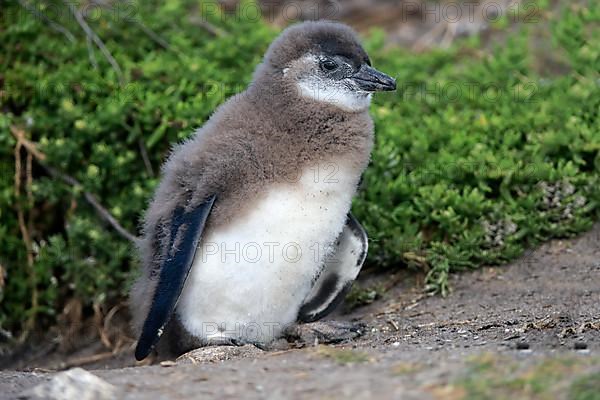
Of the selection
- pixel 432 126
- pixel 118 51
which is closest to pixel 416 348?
pixel 432 126

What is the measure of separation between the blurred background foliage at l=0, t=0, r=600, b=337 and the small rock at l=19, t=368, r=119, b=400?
228cm

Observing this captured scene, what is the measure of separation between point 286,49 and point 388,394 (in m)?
2.05

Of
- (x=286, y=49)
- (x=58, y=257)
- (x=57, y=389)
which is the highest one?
(x=286, y=49)

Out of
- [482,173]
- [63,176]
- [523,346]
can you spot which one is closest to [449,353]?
[523,346]

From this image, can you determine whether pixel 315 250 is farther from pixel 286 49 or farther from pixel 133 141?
pixel 133 141

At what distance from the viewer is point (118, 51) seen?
607cm

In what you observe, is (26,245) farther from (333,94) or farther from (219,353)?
(333,94)

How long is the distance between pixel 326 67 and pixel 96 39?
7.27 ft

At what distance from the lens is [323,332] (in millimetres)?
4172

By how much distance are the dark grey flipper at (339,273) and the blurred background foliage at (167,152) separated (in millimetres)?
524

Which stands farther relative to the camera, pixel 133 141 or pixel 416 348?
pixel 133 141

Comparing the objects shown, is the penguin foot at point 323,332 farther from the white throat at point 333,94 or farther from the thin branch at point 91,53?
the thin branch at point 91,53

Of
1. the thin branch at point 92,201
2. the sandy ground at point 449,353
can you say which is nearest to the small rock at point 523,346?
the sandy ground at point 449,353

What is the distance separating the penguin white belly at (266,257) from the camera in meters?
3.88
